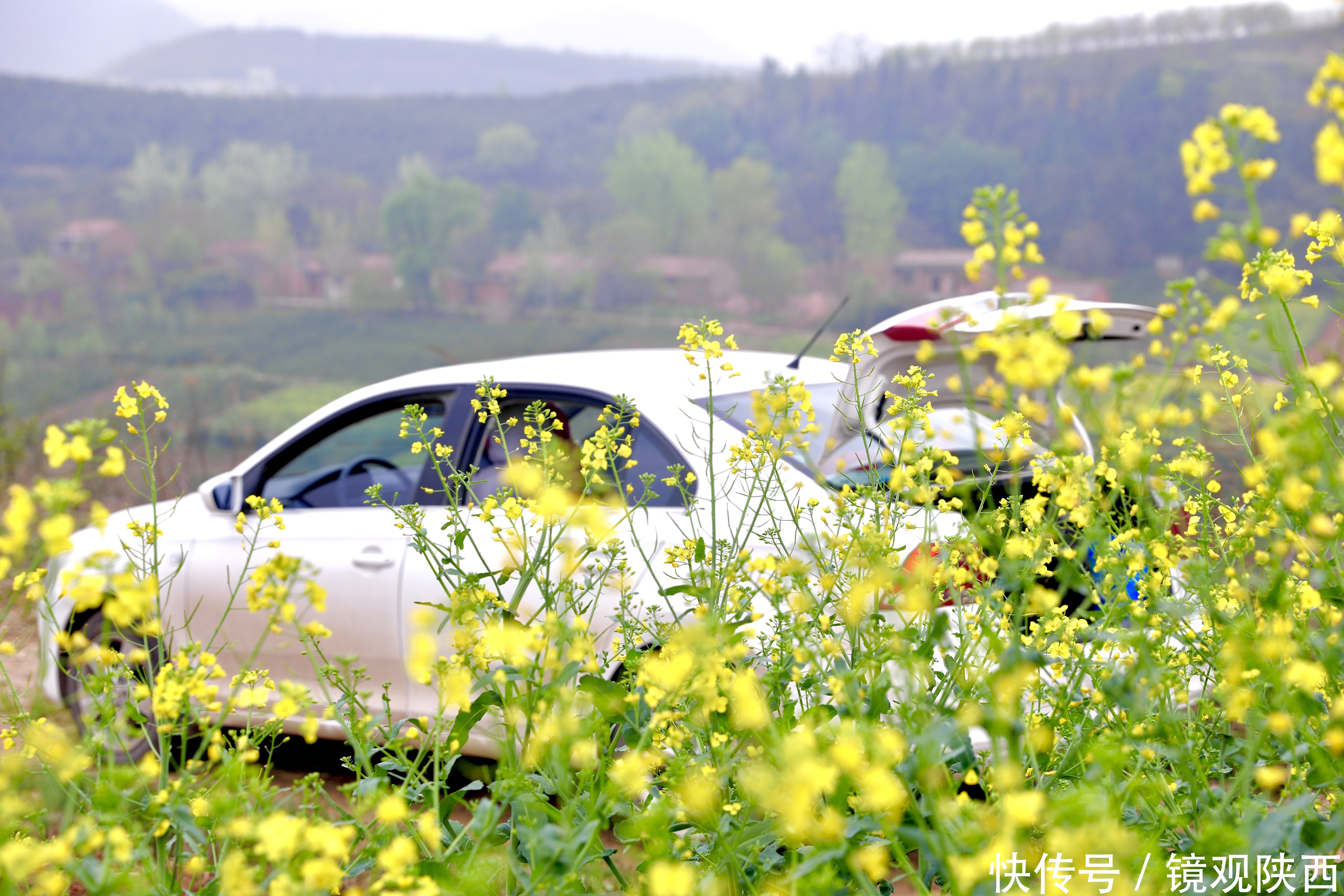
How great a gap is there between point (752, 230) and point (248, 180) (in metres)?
30.2

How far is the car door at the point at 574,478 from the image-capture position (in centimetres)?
275

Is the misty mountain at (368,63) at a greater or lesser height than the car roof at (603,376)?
greater

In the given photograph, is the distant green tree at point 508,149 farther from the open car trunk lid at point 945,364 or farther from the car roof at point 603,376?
the open car trunk lid at point 945,364

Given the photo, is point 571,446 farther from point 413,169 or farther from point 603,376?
point 413,169

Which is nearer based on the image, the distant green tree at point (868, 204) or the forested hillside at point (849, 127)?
the forested hillside at point (849, 127)

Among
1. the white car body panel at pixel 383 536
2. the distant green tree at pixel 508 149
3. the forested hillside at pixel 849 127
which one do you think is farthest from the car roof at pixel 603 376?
the distant green tree at pixel 508 149

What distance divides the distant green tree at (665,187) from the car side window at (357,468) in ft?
159

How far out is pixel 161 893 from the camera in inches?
47.1

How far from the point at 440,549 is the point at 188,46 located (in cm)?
11764

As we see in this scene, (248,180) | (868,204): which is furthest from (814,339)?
(248,180)

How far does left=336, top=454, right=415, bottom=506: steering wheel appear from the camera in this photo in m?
4.04

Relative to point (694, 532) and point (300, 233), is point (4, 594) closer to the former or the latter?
point (694, 532)

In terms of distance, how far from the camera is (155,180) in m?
53.5

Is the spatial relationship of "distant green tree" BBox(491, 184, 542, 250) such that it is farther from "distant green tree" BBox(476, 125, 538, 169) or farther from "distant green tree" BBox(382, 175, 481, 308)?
"distant green tree" BBox(476, 125, 538, 169)
